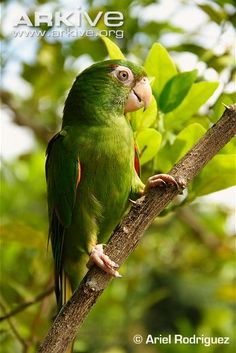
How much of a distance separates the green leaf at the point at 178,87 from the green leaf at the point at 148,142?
97 millimetres

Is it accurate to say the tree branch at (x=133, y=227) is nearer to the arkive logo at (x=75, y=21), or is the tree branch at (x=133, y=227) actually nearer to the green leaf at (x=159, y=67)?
the green leaf at (x=159, y=67)

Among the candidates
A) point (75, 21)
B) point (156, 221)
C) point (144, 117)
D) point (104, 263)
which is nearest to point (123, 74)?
point (144, 117)

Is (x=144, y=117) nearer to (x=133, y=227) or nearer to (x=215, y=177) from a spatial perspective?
(x=215, y=177)

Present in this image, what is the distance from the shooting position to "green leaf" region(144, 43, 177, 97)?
135cm

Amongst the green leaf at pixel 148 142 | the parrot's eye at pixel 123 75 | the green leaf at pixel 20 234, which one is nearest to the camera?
the green leaf at pixel 148 142

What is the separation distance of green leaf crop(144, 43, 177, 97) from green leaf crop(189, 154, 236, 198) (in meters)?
0.20

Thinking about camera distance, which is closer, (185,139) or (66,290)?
(185,139)

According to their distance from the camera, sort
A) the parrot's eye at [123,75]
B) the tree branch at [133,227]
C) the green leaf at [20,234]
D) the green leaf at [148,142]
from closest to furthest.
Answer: the tree branch at [133,227], the green leaf at [148,142], the parrot's eye at [123,75], the green leaf at [20,234]

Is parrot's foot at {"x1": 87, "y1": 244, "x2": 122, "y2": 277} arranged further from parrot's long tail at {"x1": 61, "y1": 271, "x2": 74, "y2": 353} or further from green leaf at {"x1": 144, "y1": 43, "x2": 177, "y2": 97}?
green leaf at {"x1": 144, "y1": 43, "x2": 177, "y2": 97}

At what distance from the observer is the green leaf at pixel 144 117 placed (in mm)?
1313

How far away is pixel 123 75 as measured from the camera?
139cm

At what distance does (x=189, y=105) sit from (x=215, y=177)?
0.17 meters

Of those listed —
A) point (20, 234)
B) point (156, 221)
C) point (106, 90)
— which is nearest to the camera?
point (106, 90)

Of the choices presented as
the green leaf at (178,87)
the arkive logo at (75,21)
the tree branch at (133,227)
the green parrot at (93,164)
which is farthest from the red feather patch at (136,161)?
the arkive logo at (75,21)
